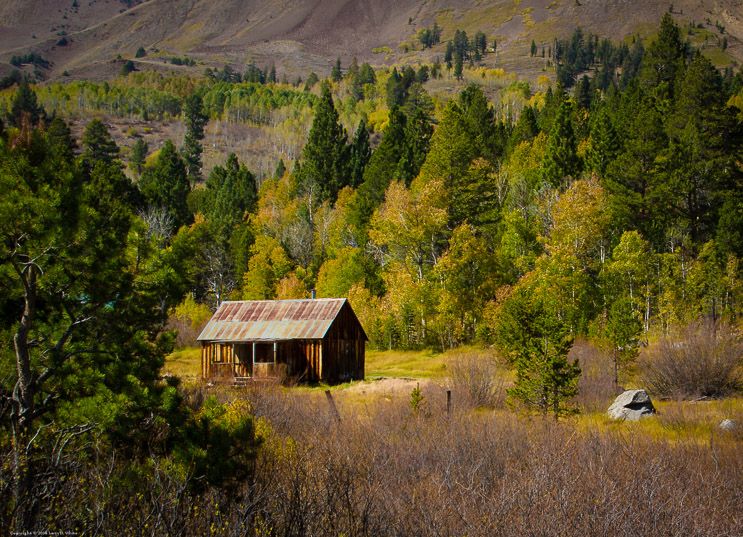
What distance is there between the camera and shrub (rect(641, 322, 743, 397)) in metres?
20.2

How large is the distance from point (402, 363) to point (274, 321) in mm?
9413

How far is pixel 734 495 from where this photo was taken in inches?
411

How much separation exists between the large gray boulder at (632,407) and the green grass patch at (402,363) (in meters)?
12.7

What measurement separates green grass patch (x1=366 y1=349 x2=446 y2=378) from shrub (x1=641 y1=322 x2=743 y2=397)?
11.0m

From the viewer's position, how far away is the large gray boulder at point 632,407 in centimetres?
1697

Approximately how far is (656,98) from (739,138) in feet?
29.3

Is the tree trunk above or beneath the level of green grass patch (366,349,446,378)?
above

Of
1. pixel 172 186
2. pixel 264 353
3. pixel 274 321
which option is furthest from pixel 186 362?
pixel 172 186

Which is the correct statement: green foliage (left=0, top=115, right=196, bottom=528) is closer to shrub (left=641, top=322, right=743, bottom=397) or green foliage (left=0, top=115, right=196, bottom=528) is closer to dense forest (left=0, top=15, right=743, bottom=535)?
dense forest (left=0, top=15, right=743, bottom=535)

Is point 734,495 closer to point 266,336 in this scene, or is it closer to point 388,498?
point 388,498

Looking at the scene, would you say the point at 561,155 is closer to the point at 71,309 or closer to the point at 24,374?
the point at 71,309

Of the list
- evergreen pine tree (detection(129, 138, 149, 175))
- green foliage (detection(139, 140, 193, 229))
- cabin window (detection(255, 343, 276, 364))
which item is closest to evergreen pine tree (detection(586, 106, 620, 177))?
cabin window (detection(255, 343, 276, 364))

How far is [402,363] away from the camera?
36312mm

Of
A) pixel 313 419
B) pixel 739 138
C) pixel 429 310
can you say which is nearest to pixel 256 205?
pixel 429 310
